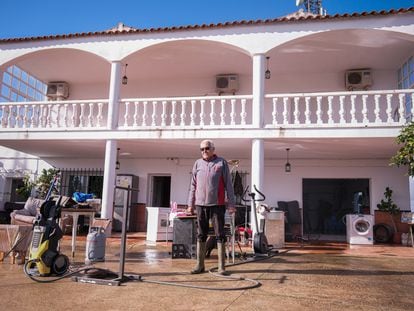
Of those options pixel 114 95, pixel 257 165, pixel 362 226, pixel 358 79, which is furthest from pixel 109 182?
pixel 358 79

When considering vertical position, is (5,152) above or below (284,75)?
below

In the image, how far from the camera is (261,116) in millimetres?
8695

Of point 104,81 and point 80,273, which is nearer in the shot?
point 80,273

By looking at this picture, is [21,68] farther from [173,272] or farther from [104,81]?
[173,272]

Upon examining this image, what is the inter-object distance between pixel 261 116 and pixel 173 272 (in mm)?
5032

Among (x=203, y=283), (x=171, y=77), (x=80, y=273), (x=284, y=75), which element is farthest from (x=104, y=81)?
(x=203, y=283)

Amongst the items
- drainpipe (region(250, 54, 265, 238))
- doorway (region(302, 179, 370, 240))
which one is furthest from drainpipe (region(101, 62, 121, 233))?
doorway (region(302, 179, 370, 240))

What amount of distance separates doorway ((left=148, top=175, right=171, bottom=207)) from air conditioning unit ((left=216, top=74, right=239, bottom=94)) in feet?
11.9

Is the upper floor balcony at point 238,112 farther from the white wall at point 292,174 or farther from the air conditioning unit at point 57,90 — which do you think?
the air conditioning unit at point 57,90

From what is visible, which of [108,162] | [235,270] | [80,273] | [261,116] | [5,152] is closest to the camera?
[80,273]

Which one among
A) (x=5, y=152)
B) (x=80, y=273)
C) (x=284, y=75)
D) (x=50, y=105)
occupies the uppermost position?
(x=284, y=75)

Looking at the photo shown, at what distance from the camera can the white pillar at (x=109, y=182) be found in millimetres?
9031

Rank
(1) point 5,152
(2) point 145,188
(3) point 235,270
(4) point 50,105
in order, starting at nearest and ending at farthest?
(3) point 235,270 → (4) point 50,105 → (2) point 145,188 → (1) point 5,152

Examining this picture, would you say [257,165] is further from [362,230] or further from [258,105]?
[362,230]
